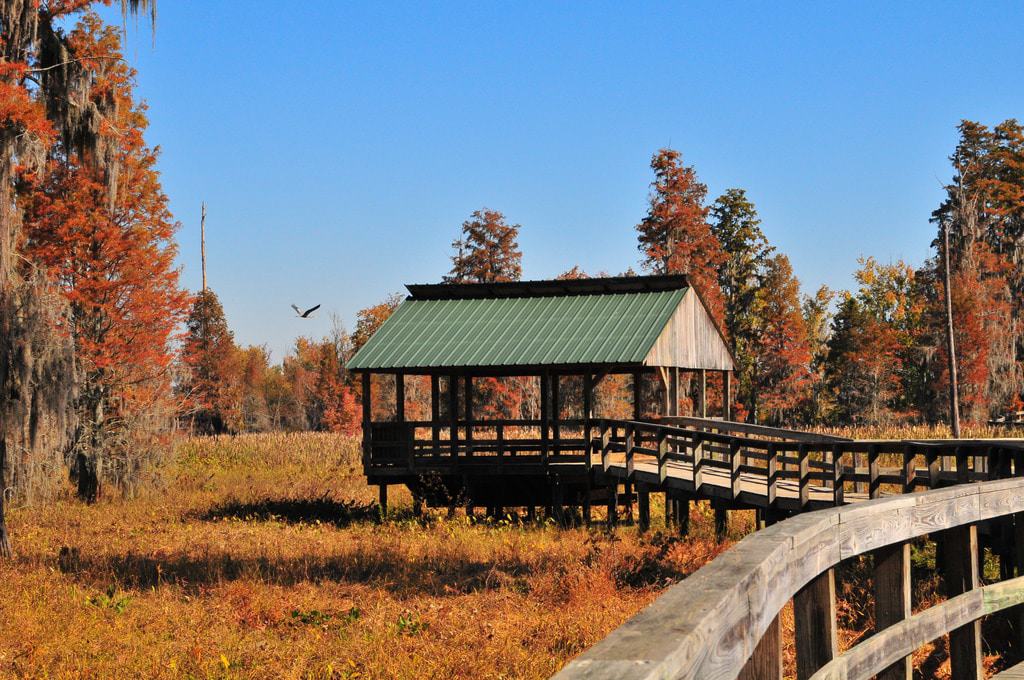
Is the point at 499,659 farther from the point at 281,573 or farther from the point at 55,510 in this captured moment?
the point at 55,510

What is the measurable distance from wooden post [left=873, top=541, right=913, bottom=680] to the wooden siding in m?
19.0

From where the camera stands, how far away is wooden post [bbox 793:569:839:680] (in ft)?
12.2

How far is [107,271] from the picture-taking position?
28406mm

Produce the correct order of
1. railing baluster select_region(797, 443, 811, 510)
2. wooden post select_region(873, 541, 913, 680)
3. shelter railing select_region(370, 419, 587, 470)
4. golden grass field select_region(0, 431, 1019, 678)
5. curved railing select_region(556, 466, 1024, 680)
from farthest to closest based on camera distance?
shelter railing select_region(370, 419, 587, 470)
railing baluster select_region(797, 443, 811, 510)
golden grass field select_region(0, 431, 1019, 678)
wooden post select_region(873, 541, 913, 680)
curved railing select_region(556, 466, 1024, 680)

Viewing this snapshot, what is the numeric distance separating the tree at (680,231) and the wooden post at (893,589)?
50.0m

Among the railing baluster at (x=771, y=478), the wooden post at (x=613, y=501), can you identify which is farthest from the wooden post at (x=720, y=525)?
the wooden post at (x=613, y=501)

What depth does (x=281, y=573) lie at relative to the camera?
677 inches

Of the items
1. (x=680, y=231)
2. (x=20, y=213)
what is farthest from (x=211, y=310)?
(x=20, y=213)

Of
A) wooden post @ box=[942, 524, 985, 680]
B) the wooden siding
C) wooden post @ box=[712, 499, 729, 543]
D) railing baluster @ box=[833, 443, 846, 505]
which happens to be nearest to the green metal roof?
the wooden siding

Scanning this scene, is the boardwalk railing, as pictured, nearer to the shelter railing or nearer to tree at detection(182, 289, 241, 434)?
the shelter railing

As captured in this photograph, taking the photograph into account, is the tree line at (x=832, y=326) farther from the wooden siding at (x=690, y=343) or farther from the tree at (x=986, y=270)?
the wooden siding at (x=690, y=343)

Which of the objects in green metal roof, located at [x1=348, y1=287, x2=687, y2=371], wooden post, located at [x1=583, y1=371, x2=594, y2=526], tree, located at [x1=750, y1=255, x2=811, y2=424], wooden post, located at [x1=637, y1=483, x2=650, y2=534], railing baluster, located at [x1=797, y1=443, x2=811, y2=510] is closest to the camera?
railing baluster, located at [x1=797, y1=443, x2=811, y2=510]

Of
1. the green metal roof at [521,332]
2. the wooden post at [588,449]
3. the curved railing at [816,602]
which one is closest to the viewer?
the curved railing at [816,602]

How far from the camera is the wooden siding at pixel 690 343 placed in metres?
24.8
